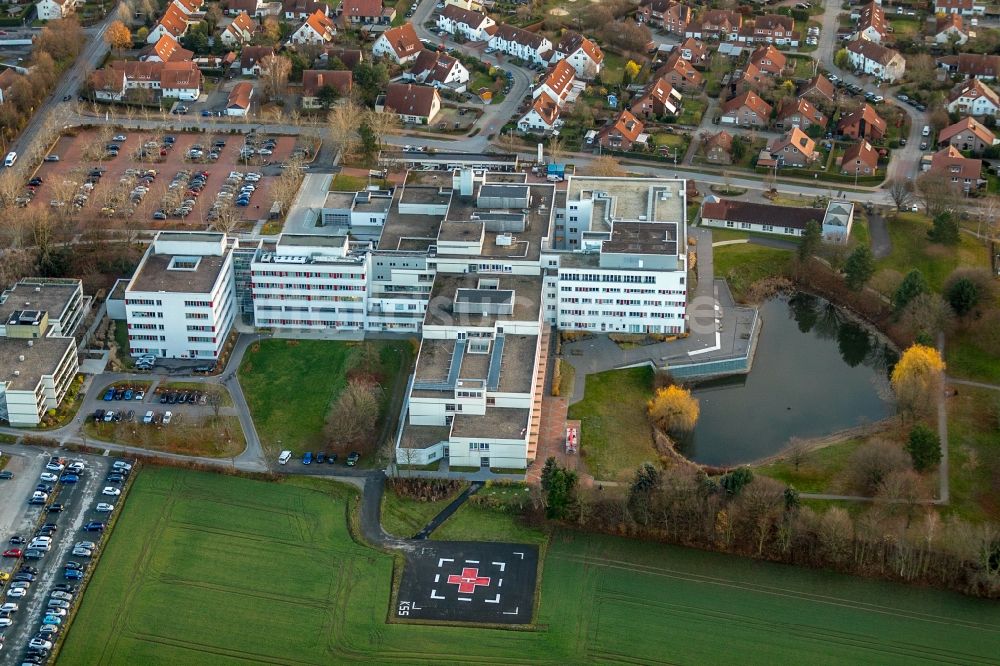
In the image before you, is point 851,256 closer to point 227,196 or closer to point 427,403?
point 427,403

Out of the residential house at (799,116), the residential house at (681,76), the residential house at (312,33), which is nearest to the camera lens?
the residential house at (799,116)

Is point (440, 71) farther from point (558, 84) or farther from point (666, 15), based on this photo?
point (666, 15)

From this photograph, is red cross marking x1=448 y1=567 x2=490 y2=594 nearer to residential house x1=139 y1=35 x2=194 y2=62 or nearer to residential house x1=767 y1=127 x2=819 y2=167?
residential house x1=767 y1=127 x2=819 y2=167

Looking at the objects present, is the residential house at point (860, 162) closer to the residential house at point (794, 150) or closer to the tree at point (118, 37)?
the residential house at point (794, 150)

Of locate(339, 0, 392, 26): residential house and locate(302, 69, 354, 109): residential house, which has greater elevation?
locate(302, 69, 354, 109): residential house

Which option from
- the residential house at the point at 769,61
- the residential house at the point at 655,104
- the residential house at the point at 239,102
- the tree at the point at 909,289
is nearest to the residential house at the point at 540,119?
the residential house at the point at 655,104

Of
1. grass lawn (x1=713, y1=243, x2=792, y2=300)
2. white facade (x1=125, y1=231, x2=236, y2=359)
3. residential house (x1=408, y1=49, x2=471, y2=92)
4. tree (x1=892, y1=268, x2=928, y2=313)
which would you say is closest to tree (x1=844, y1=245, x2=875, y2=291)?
tree (x1=892, y1=268, x2=928, y2=313)
